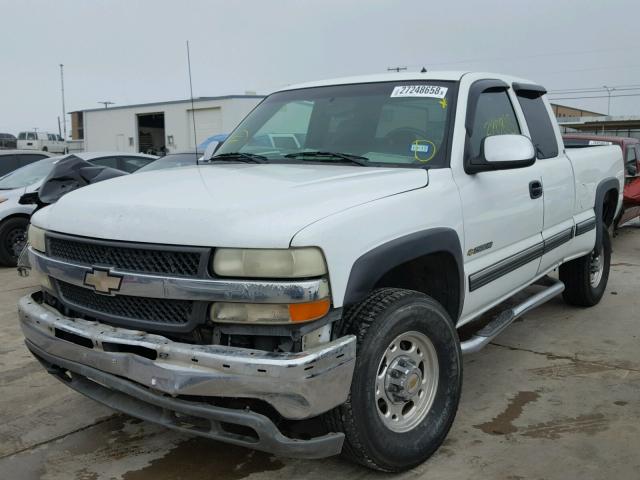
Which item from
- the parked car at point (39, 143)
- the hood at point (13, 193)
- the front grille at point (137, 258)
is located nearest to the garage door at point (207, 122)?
the parked car at point (39, 143)

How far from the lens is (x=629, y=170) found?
1004 centimetres

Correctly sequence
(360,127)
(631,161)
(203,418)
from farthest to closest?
(631,161) → (360,127) → (203,418)

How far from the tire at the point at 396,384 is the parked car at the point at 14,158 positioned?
33.0ft

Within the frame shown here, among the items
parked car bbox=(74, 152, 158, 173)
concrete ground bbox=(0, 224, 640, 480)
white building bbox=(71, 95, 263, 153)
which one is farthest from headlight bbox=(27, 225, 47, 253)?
white building bbox=(71, 95, 263, 153)

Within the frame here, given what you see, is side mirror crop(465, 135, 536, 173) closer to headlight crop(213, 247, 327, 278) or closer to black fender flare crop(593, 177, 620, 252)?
headlight crop(213, 247, 327, 278)

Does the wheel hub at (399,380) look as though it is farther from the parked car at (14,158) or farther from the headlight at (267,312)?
the parked car at (14,158)

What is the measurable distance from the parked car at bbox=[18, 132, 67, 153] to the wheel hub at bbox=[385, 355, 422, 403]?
38.5 meters

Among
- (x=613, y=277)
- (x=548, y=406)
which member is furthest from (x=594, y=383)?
(x=613, y=277)

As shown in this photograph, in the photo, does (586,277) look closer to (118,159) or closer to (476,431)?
(476,431)

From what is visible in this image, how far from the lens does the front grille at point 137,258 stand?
98.8 inches

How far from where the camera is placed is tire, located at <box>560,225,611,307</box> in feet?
18.1

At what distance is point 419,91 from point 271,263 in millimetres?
1860

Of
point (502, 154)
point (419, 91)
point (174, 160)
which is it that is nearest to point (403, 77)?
point (419, 91)

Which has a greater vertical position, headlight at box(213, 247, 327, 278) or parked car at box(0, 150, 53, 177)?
parked car at box(0, 150, 53, 177)
